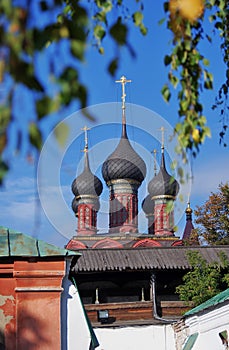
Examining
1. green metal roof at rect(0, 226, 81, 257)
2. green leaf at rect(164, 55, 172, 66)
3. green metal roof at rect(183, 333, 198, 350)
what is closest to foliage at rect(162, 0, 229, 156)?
green leaf at rect(164, 55, 172, 66)

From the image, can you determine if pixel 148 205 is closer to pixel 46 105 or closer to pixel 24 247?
pixel 24 247

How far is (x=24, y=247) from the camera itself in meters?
8.42

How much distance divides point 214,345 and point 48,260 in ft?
12.2

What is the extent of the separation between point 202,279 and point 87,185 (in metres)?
17.7

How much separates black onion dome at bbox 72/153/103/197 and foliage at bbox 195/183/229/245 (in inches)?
339

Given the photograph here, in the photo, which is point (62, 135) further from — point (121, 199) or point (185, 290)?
point (121, 199)

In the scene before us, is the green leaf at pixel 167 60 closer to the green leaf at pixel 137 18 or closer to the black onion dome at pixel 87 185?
the green leaf at pixel 137 18

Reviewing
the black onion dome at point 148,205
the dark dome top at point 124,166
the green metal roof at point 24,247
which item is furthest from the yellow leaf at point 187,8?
the black onion dome at point 148,205

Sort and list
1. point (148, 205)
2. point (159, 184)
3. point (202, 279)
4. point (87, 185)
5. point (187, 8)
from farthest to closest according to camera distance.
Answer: point (148, 205) → point (159, 184) → point (87, 185) → point (202, 279) → point (187, 8)

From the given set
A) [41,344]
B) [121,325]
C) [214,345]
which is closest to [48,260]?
[41,344]

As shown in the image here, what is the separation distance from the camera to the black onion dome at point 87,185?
35.1 meters

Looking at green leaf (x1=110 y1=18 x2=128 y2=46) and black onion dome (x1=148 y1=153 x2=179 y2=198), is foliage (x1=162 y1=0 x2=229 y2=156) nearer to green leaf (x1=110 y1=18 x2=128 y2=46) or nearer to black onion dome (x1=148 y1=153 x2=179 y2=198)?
green leaf (x1=110 y1=18 x2=128 y2=46)

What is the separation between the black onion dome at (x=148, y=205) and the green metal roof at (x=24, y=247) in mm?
27286

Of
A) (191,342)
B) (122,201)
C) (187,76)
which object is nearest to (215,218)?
(122,201)
